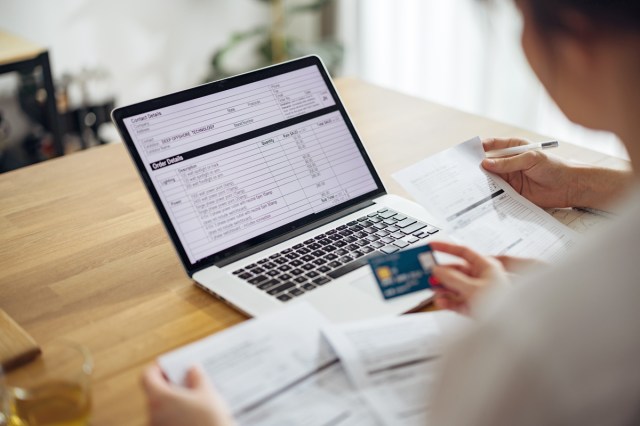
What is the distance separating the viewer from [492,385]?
1.77 feet

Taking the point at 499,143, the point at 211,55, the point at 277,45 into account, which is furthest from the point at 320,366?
the point at 211,55

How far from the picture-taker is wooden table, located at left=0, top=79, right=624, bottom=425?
2.99 ft

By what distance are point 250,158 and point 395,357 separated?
1.42 feet

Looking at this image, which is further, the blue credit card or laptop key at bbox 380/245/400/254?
laptop key at bbox 380/245/400/254

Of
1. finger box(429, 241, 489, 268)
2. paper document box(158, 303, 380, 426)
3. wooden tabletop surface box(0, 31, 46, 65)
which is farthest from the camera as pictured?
wooden tabletop surface box(0, 31, 46, 65)

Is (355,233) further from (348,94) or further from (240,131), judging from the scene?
(348,94)

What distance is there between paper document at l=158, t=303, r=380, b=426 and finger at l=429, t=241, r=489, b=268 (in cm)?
18

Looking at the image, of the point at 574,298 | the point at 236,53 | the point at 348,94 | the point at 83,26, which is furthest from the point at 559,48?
the point at 236,53

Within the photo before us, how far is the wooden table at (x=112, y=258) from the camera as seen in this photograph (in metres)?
0.91

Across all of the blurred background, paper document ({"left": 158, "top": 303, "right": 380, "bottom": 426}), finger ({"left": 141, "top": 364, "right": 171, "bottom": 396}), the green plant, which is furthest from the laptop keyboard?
the green plant

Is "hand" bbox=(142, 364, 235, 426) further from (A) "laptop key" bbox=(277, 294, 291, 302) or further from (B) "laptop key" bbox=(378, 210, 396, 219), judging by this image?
(B) "laptop key" bbox=(378, 210, 396, 219)

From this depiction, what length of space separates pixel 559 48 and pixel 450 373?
0.33 metres

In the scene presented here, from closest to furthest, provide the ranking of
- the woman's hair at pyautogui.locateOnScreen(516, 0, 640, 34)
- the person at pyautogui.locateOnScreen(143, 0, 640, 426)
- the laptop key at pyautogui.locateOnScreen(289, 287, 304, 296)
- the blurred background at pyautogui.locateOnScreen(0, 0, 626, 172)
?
the person at pyautogui.locateOnScreen(143, 0, 640, 426) → the woman's hair at pyautogui.locateOnScreen(516, 0, 640, 34) → the laptop key at pyautogui.locateOnScreen(289, 287, 304, 296) → the blurred background at pyautogui.locateOnScreen(0, 0, 626, 172)

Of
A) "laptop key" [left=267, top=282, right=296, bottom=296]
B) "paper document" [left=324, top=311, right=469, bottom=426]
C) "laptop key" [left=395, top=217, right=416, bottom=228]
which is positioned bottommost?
"paper document" [left=324, top=311, right=469, bottom=426]
